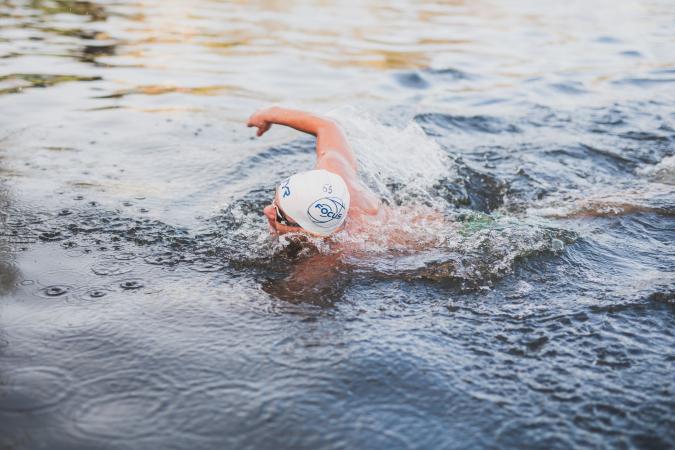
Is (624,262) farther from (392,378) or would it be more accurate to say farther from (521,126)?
(521,126)

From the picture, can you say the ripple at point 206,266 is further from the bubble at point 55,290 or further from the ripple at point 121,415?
the ripple at point 121,415

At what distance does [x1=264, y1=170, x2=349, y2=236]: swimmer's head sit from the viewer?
535cm

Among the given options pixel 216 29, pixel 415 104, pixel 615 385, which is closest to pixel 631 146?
pixel 415 104

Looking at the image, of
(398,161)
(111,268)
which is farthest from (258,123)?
(398,161)

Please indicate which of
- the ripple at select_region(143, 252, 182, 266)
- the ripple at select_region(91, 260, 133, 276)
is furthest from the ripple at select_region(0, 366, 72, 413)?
the ripple at select_region(143, 252, 182, 266)

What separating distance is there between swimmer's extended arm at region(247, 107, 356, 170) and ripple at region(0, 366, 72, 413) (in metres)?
3.21

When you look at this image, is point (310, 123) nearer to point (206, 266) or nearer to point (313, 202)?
point (313, 202)

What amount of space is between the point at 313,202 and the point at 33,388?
2481mm

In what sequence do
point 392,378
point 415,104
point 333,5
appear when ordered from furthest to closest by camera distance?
point 333,5, point 415,104, point 392,378

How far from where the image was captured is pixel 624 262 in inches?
223

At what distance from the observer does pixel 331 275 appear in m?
5.34

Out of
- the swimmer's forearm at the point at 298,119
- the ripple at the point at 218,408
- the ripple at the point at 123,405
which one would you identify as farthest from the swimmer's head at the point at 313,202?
the ripple at the point at 123,405

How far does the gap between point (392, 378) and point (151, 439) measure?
1454mm

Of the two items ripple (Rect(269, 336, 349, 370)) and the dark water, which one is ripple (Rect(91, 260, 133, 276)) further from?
ripple (Rect(269, 336, 349, 370))
